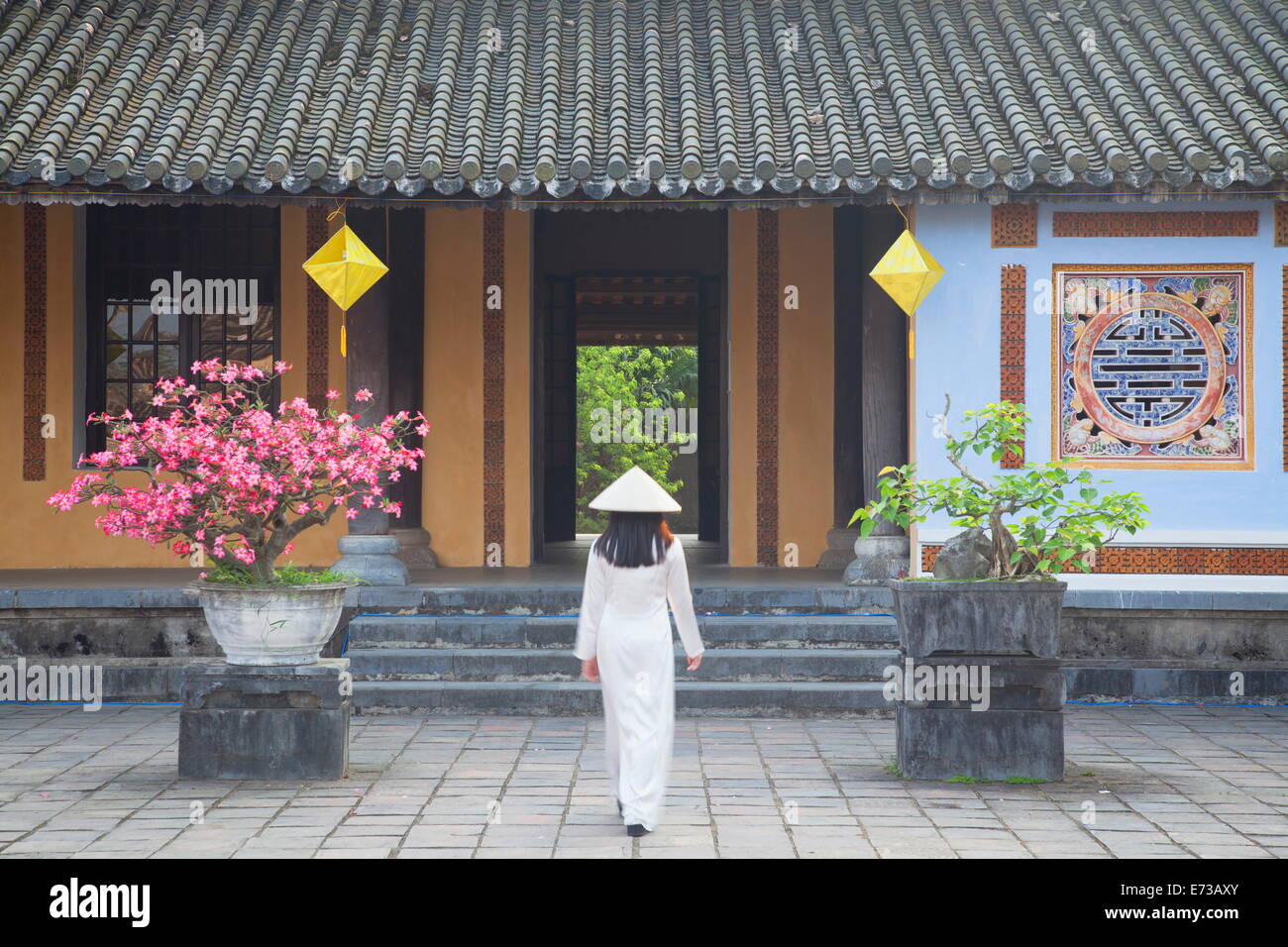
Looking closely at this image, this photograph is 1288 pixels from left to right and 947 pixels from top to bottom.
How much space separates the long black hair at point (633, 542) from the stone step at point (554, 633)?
10.3 feet

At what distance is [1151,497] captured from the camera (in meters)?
8.78

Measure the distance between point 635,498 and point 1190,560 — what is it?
483 cm

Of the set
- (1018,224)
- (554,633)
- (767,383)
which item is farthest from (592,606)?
(767,383)

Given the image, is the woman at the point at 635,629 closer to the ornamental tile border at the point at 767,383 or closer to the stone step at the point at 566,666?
the stone step at the point at 566,666

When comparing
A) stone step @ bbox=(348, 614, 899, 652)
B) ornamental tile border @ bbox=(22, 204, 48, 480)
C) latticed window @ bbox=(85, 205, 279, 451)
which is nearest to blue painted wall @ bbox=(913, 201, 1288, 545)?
stone step @ bbox=(348, 614, 899, 652)

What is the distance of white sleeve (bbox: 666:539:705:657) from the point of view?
5.47 metres

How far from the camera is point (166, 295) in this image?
35.7 feet

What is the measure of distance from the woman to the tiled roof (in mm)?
3576

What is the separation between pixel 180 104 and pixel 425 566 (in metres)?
3.82

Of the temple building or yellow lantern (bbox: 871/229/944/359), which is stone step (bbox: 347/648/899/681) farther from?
yellow lantern (bbox: 871/229/944/359)

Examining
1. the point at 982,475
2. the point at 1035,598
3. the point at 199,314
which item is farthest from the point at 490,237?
the point at 1035,598

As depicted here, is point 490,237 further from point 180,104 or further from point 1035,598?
point 1035,598

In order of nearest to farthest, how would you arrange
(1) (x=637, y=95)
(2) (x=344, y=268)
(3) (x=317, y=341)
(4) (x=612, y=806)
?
(4) (x=612, y=806)
(2) (x=344, y=268)
(1) (x=637, y=95)
(3) (x=317, y=341)

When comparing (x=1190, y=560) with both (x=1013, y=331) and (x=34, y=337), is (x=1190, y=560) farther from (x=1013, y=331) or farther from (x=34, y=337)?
(x=34, y=337)
